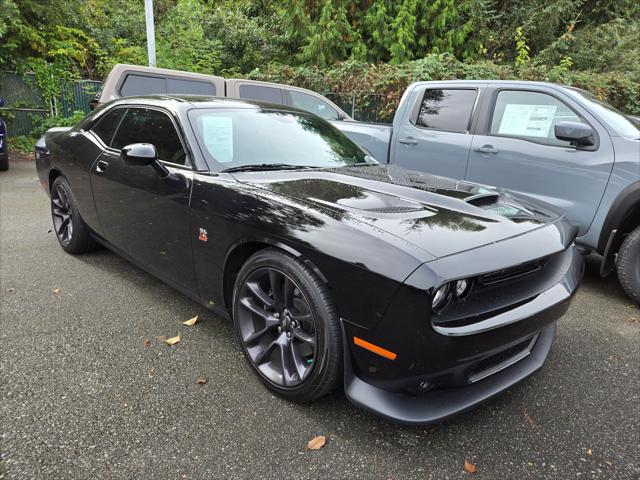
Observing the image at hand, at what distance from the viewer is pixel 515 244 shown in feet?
6.57

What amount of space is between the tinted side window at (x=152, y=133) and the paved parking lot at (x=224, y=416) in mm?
1119

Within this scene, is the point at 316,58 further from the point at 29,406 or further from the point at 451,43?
the point at 29,406

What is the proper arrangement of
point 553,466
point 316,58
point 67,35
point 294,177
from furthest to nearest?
point 316,58, point 67,35, point 294,177, point 553,466

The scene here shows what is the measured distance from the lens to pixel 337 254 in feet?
6.18

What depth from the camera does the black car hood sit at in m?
1.95

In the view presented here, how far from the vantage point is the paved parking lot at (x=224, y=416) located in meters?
1.87

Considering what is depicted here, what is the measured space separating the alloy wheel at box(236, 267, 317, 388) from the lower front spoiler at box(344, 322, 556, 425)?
257mm

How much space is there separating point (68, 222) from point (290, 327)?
309cm

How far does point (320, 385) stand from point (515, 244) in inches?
42.8

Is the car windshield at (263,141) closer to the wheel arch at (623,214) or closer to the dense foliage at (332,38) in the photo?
the wheel arch at (623,214)

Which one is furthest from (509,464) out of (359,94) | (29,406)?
(359,94)

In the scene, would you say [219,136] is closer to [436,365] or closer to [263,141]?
[263,141]

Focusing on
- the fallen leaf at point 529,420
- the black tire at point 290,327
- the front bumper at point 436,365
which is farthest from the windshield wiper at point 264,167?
the fallen leaf at point 529,420

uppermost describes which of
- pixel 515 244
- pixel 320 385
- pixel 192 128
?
pixel 192 128
